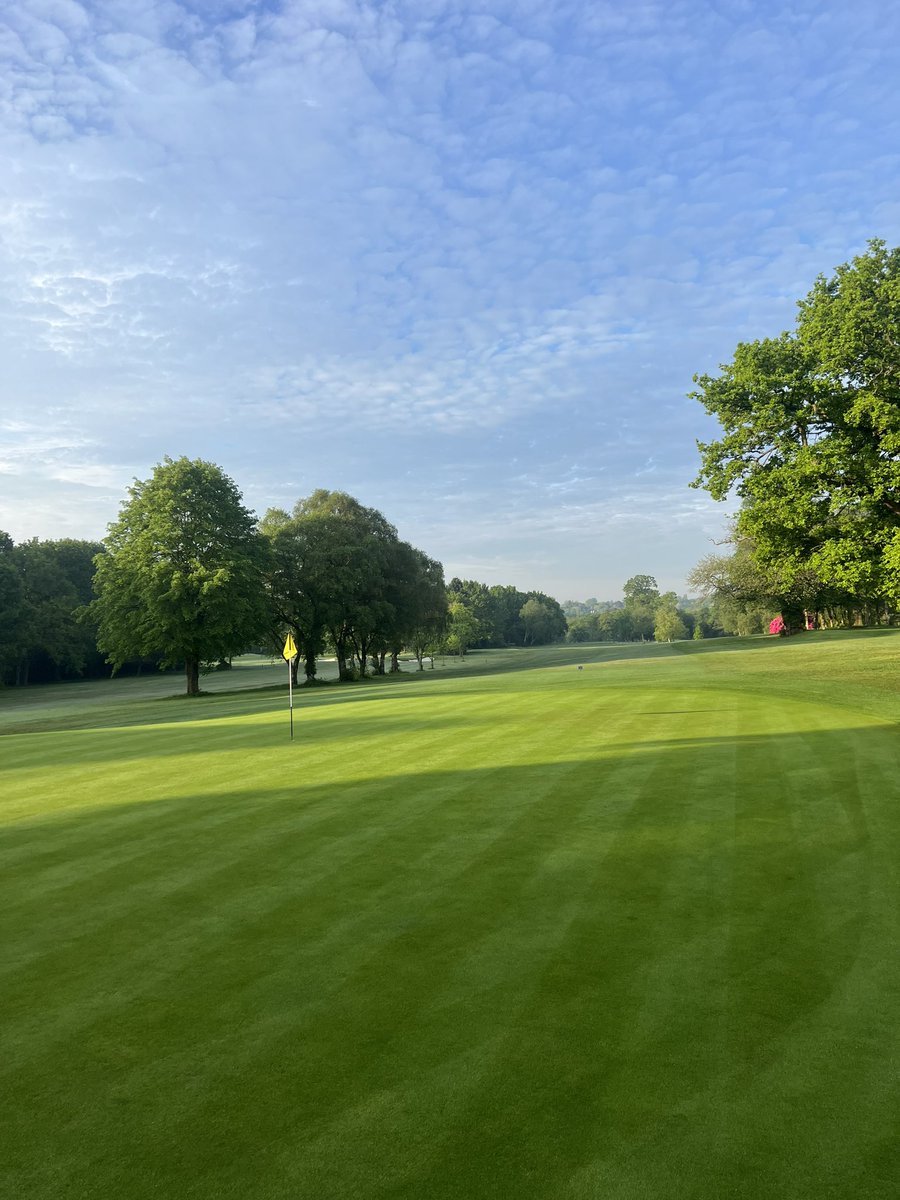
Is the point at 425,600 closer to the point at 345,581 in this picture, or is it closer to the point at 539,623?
the point at 345,581

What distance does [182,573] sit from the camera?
47.1m

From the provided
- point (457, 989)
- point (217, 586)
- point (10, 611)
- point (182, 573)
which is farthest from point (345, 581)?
point (457, 989)

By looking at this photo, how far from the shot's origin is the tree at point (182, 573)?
46625 mm

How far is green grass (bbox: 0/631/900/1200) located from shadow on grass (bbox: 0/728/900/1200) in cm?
2

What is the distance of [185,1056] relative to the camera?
14.1 ft

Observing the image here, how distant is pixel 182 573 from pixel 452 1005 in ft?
151

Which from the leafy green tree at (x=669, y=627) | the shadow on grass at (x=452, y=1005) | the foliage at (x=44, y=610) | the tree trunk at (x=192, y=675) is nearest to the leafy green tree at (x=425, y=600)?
the tree trunk at (x=192, y=675)

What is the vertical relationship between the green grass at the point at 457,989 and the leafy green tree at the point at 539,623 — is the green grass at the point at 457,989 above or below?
below

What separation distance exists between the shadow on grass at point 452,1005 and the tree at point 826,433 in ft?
69.1

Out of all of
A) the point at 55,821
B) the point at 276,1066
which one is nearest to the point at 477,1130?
the point at 276,1066

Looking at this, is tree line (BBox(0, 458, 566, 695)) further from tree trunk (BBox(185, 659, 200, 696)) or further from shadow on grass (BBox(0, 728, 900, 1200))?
shadow on grass (BBox(0, 728, 900, 1200))

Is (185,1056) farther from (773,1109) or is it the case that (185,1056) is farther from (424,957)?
(773,1109)

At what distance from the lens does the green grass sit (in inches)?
136

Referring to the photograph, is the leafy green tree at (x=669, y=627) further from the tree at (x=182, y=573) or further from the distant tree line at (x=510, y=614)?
the tree at (x=182, y=573)
